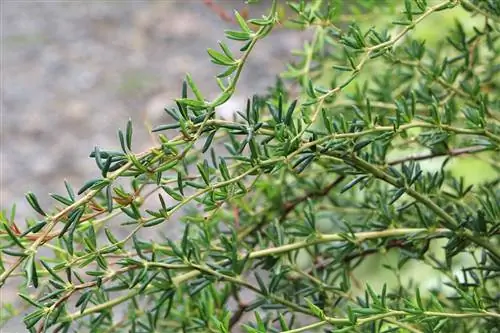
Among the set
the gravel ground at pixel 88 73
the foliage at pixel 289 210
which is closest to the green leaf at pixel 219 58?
the foliage at pixel 289 210

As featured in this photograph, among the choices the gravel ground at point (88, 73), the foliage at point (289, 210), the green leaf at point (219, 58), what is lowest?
the foliage at point (289, 210)

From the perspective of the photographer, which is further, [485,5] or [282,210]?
[282,210]

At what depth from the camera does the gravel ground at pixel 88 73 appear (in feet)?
10.0

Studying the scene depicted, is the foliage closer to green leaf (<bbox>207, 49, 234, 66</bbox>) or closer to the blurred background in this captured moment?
green leaf (<bbox>207, 49, 234, 66</bbox>)

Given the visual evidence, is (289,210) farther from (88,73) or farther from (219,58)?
(88,73)

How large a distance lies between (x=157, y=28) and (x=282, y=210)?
302 centimetres

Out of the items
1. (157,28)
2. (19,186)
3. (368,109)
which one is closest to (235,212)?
(368,109)

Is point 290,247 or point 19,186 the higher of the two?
point 19,186

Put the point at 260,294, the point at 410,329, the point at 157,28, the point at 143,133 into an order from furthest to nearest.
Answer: the point at 157,28 → the point at 143,133 → the point at 260,294 → the point at 410,329

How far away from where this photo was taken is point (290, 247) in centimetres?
79

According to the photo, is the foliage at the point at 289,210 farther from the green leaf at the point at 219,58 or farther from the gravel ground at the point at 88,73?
the gravel ground at the point at 88,73

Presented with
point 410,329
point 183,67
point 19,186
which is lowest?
point 410,329

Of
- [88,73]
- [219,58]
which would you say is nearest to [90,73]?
[88,73]

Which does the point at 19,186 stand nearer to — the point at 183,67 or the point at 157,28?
the point at 183,67
